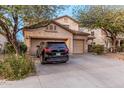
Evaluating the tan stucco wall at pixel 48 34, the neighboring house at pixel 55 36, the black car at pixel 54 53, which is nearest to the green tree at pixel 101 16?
the neighboring house at pixel 55 36

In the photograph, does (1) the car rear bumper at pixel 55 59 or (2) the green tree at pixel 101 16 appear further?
(2) the green tree at pixel 101 16

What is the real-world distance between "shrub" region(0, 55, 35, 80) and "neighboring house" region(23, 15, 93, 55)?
9900mm

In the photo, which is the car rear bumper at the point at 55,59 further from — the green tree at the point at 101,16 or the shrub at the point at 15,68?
the green tree at the point at 101,16

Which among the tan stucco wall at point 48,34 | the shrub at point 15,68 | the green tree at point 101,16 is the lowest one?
the shrub at point 15,68

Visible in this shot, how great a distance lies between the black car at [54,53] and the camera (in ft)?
45.2

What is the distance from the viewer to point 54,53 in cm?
1379

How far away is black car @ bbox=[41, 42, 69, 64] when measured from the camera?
13.8 meters

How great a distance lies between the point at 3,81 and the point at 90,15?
16.2 meters

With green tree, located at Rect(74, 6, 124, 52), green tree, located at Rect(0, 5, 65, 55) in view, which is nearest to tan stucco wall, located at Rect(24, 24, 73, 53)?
green tree, located at Rect(74, 6, 124, 52)

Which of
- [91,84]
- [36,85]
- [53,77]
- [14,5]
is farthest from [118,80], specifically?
[14,5]

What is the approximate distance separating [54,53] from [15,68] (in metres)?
4.54

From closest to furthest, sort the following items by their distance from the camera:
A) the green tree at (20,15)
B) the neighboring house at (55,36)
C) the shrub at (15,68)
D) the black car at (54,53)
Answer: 1. the shrub at (15,68)
2. the green tree at (20,15)
3. the black car at (54,53)
4. the neighboring house at (55,36)

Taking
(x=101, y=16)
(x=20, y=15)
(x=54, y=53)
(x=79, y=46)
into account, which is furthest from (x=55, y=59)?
(x=79, y=46)

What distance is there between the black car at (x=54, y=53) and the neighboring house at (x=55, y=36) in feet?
21.1
